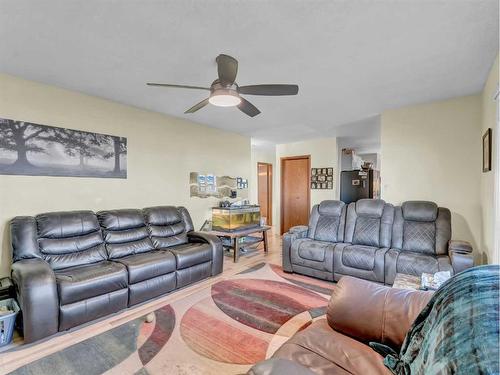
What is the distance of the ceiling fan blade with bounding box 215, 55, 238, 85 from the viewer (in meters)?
2.04

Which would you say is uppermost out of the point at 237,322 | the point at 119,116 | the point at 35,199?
the point at 119,116

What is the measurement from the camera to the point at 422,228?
10.9 ft

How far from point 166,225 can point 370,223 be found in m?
3.04

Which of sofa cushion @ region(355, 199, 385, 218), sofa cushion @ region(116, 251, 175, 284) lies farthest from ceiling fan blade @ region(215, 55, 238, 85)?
sofa cushion @ region(355, 199, 385, 218)

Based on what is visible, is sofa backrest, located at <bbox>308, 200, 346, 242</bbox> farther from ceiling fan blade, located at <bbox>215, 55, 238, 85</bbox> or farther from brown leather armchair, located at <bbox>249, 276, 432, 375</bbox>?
ceiling fan blade, located at <bbox>215, 55, 238, 85</bbox>

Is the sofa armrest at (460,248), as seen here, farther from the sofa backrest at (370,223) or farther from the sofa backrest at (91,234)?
the sofa backrest at (91,234)

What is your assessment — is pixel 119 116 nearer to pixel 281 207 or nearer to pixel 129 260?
pixel 129 260

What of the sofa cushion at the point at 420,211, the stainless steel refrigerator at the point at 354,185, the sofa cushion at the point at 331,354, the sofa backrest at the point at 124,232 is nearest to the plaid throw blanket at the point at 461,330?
the sofa cushion at the point at 331,354

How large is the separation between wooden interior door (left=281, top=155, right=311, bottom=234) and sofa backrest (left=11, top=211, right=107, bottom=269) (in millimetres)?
4780

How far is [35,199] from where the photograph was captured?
2865 mm

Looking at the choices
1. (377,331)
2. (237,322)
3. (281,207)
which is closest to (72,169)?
(237,322)

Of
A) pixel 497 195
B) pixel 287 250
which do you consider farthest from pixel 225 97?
pixel 497 195

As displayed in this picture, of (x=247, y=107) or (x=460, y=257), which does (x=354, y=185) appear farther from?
(x=247, y=107)

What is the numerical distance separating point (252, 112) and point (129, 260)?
7.22 ft
